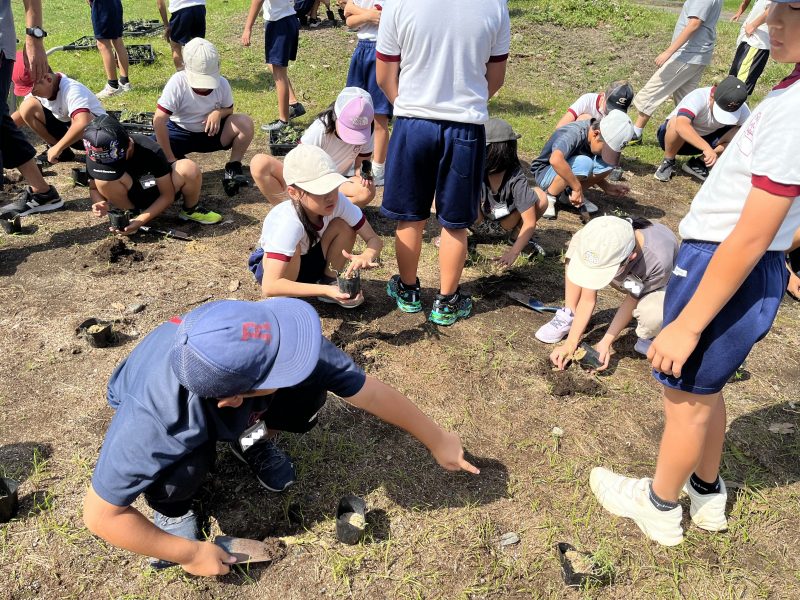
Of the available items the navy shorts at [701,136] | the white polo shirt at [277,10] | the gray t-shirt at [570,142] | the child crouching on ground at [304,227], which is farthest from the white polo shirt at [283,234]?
the navy shorts at [701,136]

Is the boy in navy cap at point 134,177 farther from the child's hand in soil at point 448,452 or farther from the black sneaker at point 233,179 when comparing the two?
the child's hand in soil at point 448,452

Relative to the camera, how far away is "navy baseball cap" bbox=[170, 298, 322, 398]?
173 centimetres

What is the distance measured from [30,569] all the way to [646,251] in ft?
10.5

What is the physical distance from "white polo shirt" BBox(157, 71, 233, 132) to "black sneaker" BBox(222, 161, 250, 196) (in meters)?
0.40

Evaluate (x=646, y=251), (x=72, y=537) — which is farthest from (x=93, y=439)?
(x=646, y=251)

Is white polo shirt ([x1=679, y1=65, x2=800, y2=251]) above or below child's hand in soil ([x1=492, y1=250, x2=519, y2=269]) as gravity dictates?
above

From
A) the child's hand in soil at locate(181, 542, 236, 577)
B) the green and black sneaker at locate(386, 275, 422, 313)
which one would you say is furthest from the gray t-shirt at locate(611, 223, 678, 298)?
the child's hand in soil at locate(181, 542, 236, 577)

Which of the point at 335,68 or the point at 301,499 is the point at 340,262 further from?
the point at 335,68

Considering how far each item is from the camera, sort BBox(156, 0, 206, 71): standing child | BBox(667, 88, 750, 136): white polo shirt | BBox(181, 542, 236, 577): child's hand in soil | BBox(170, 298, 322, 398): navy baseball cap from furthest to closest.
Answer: BBox(156, 0, 206, 71): standing child
BBox(667, 88, 750, 136): white polo shirt
BBox(181, 542, 236, 577): child's hand in soil
BBox(170, 298, 322, 398): navy baseball cap

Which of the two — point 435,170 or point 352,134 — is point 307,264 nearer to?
point 435,170

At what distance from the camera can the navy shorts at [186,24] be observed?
751cm

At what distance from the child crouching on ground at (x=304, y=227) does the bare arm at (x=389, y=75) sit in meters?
0.59

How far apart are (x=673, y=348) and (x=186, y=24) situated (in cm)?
756

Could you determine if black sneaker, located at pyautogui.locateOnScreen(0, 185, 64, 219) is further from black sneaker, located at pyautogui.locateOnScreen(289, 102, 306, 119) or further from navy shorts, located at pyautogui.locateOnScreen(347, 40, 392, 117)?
black sneaker, located at pyautogui.locateOnScreen(289, 102, 306, 119)
